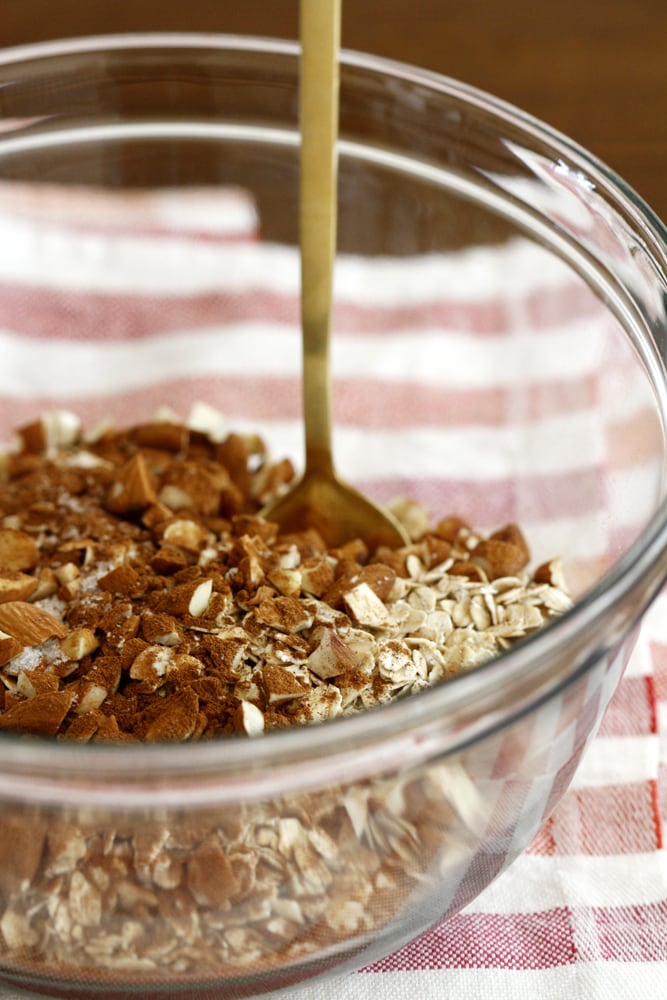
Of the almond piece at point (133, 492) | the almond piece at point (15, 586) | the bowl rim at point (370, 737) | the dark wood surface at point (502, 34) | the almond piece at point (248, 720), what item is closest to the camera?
the bowl rim at point (370, 737)

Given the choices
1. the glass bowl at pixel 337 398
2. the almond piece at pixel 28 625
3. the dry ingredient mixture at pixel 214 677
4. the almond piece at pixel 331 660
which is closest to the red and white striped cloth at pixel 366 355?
the glass bowl at pixel 337 398

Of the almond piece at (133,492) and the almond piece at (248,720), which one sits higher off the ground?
the almond piece at (133,492)

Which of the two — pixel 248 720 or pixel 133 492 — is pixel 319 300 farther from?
pixel 248 720

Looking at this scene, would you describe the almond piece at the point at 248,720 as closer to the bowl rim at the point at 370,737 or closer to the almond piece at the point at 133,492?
the bowl rim at the point at 370,737

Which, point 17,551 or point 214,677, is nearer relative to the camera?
point 214,677

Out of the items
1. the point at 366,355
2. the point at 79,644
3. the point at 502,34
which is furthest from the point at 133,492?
the point at 502,34

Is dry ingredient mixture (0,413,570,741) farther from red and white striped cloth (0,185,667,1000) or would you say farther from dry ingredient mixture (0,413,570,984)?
red and white striped cloth (0,185,667,1000)
